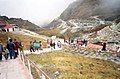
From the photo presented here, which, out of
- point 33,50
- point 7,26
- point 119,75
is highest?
point 7,26

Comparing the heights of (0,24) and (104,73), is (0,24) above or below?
above

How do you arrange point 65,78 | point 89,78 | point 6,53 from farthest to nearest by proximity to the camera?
point 6,53 < point 89,78 < point 65,78

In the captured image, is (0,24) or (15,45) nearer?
(15,45)

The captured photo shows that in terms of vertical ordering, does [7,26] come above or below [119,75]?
above

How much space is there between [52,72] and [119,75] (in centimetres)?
887

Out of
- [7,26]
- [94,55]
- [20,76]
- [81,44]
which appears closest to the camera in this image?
[20,76]

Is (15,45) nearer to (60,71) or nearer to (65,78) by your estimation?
(60,71)

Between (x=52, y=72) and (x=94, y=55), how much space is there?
26762 mm

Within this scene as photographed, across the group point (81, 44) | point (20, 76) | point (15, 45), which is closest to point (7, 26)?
point (81, 44)

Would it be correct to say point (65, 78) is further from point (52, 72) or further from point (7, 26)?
point (7, 26)

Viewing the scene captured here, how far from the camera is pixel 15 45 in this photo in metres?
30.8

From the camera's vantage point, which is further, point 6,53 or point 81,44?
point 81,44

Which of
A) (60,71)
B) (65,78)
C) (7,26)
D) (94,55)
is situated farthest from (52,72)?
(7,26)

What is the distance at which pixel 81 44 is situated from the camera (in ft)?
239
